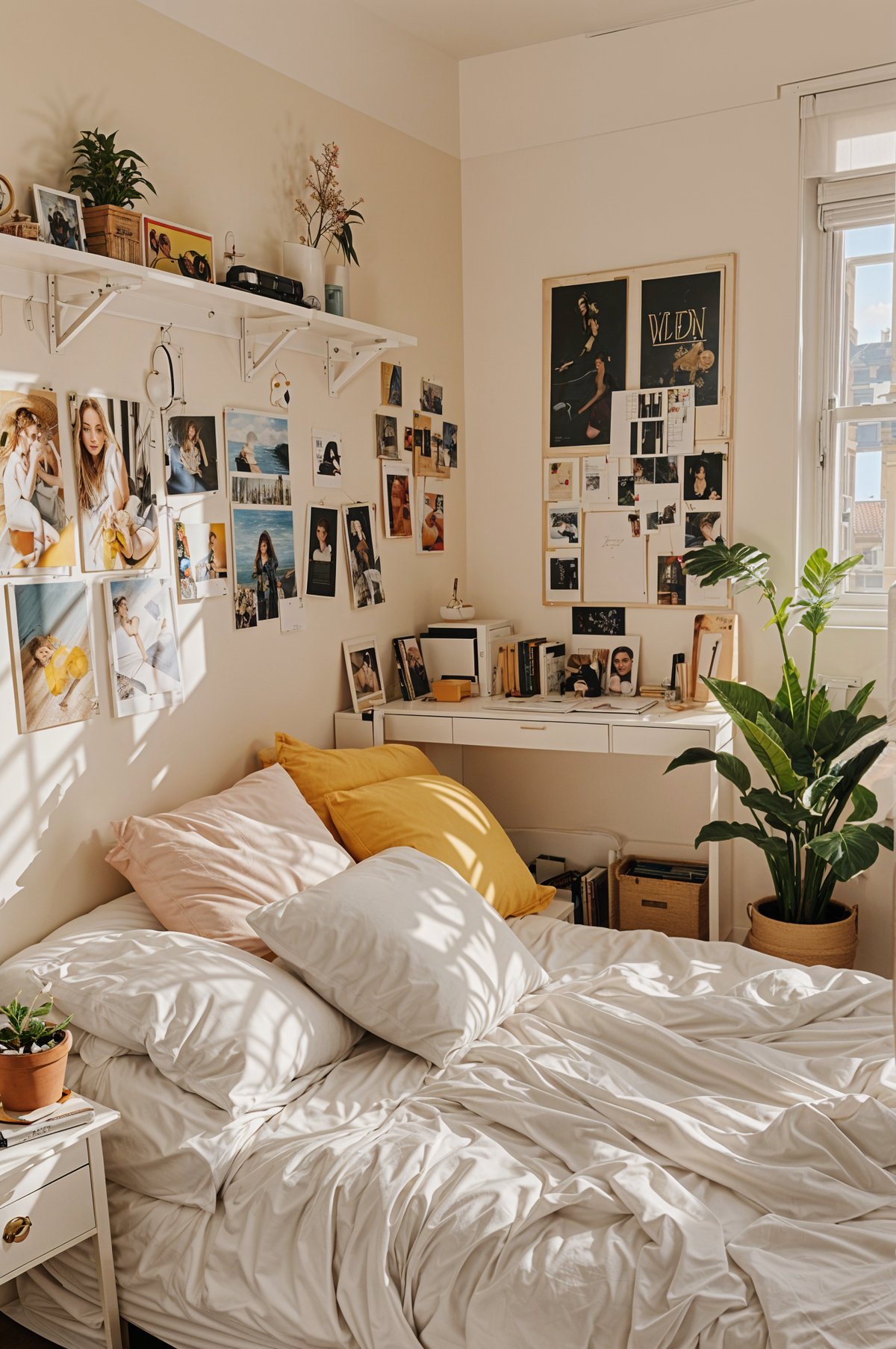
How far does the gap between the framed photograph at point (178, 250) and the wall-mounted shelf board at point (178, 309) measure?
0.20 ft

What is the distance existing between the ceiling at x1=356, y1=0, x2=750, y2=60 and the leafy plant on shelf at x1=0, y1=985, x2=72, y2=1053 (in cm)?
296

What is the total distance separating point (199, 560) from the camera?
279 centimetres

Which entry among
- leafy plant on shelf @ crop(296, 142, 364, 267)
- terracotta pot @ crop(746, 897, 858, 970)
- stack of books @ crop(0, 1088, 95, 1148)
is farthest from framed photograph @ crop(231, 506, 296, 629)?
terracotta pot @ crop(746, 897, 858, 970)

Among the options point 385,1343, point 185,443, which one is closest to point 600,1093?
point 385,1343

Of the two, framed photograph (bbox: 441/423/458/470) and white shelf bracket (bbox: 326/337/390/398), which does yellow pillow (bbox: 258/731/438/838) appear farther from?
framed photograph (bbox: 441/423/458/470)

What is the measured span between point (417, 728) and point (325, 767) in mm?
545

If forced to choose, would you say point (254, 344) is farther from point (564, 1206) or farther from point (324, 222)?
point (564, 1206)

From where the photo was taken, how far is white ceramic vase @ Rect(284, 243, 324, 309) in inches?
118

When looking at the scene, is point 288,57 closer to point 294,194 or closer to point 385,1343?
point 294,194

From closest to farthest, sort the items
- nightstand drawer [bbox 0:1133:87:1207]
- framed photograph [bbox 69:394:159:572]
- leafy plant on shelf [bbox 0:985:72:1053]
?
nightstand drawer [bbox 0:1133:87:1207]
leafy plant on shelf [bbox 0:985:72:1053]
framed photograph [bbox 69:394:159:572]

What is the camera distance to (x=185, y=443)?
2744mm

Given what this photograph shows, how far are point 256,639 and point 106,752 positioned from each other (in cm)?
61

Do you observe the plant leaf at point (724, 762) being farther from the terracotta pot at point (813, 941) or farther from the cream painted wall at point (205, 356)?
the cream painted wall at point (205, 356)

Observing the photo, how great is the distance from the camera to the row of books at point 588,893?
366 cm
